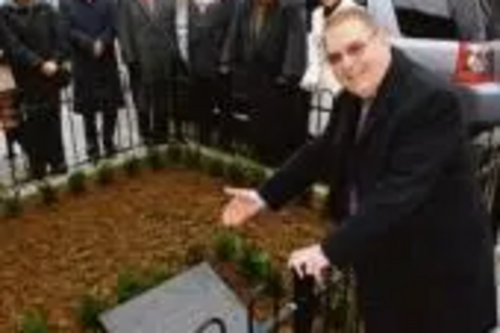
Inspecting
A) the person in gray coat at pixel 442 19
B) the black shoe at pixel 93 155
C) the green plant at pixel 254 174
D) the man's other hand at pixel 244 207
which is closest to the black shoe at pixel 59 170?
the black shoe at pixel 93 155

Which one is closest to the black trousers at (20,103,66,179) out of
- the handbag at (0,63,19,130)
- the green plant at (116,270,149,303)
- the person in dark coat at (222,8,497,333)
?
the handbag at (0,63,19,130)

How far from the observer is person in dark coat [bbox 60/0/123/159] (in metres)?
8.59

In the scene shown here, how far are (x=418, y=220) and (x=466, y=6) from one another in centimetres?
515

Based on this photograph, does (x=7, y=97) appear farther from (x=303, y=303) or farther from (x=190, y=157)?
(x=303, y=303)

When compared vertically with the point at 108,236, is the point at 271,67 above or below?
above

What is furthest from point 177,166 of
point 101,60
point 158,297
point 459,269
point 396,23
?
point 459,269

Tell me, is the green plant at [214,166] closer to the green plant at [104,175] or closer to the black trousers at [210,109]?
the black trousers at [210,109]

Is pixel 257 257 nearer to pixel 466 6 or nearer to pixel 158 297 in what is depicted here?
pixel 158 297

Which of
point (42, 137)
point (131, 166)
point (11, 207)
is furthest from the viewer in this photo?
point (42, 137)

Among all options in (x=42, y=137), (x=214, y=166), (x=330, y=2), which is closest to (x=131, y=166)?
(x=214, y=166)

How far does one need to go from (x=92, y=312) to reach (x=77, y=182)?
2.53 m

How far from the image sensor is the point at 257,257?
569cm

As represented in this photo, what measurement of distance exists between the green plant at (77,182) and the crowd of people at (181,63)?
1.64ft

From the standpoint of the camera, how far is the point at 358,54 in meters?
3.22
